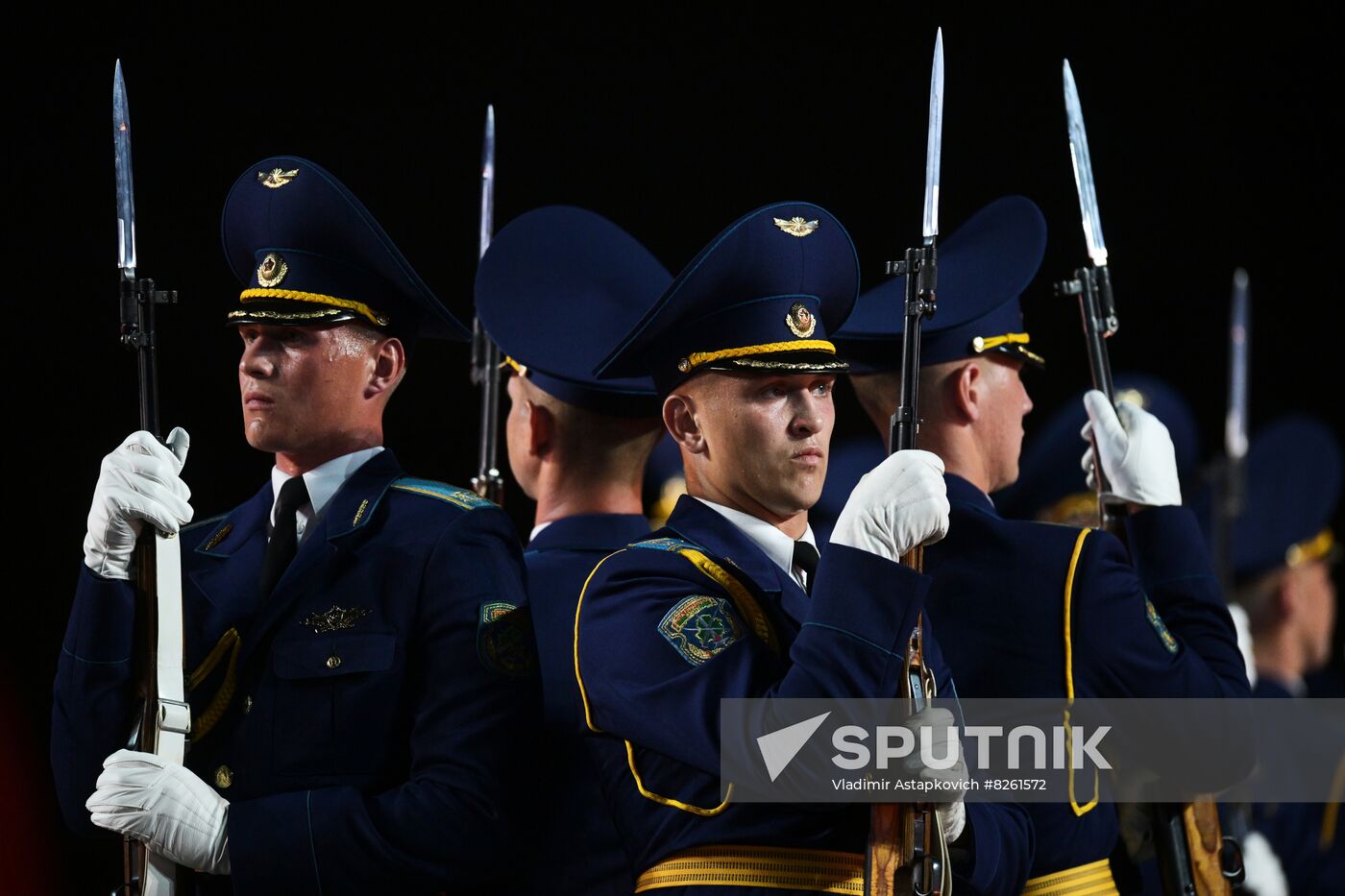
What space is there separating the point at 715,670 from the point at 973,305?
1.35 meters

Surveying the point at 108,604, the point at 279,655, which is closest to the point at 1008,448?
the point at 279,655

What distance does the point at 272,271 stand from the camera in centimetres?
328

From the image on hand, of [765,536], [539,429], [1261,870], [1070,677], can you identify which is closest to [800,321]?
[765,536]

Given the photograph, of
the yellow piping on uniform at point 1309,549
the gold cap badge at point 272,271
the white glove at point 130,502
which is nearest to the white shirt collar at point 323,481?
the white glove at point 130,502

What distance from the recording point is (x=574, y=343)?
12.4 ft

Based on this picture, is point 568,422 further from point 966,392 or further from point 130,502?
point 130,502

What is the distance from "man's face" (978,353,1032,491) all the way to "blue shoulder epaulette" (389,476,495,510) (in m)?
1.11

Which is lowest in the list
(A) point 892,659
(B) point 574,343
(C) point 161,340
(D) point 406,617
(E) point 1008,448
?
(A) point 892,659

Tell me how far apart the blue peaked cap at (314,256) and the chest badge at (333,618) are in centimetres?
51

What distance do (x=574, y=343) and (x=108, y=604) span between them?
1.13 m

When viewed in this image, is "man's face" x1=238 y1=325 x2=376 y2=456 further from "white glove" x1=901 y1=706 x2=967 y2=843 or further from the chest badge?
"white glove" x1=901 y1=706 x2=967 y2=843

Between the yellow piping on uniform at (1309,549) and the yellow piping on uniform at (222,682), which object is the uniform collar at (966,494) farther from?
the yellow piping on uniform at (1309,549)

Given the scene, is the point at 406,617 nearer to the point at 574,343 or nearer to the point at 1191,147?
the point at 574,343
